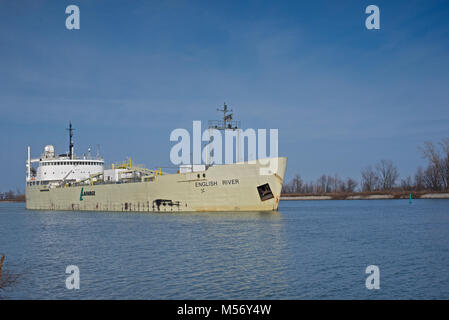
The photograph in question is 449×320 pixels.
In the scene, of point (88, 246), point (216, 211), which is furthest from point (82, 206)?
point (88, 246)

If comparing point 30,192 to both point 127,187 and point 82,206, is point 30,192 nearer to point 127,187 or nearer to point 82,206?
point 82,206

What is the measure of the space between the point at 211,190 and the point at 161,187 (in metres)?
5.80

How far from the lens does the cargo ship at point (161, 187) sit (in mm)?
28641

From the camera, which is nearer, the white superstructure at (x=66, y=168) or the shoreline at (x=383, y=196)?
the white superstructure at (x=66, y=168)

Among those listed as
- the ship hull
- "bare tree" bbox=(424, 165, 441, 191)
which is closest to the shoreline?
"bare tree" bbox=(424, 165, 441, 191)

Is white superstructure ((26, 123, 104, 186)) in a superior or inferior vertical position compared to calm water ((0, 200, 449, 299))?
superior

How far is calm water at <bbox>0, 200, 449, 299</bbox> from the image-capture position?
1017 cm

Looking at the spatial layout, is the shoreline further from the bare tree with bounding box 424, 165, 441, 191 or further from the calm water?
the calm water

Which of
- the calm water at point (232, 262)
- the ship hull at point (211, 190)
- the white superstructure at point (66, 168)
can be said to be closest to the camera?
the calm water at point (232, 262)

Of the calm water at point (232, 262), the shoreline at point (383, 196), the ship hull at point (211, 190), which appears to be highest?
the ship hull at point (211, 190)

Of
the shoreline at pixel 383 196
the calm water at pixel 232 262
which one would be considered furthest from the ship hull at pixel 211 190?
the shoreline at pixel 383 196

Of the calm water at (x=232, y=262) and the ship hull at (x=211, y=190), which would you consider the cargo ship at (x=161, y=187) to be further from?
the calm water at (x=232, y=262)

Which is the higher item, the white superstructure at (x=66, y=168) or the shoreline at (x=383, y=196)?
the white superstructure at (x=66, y=168)
